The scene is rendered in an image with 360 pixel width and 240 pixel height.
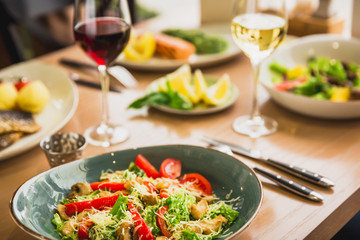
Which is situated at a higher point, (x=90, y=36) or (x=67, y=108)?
(x=90, y=36)

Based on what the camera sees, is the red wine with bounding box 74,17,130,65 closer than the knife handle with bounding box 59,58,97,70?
Yes

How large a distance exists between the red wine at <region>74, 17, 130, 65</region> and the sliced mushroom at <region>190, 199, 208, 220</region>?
55cm

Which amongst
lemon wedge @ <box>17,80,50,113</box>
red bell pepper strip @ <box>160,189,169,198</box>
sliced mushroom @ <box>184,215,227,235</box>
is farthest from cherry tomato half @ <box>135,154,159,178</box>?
lemon wedge @ <box>17,80,50,113</box>

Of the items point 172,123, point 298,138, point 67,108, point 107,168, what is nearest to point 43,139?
point 107,168

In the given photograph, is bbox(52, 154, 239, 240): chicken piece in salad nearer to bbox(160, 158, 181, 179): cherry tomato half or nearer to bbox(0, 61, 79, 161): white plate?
bbox(160, 158, 181, 179): cherry tomato half

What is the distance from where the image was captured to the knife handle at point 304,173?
1075mm

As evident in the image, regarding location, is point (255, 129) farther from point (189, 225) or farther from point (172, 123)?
point (189, 225)

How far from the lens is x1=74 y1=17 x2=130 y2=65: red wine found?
1.23 meters

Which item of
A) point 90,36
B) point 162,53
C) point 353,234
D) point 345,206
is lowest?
point 353,234

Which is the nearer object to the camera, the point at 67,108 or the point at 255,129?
the point at 255,129

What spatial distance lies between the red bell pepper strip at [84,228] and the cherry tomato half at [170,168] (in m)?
0.23

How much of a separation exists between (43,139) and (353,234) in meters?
1.03

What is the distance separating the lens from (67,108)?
4.79ft

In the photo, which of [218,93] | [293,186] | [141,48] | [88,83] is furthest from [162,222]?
[141,48]
